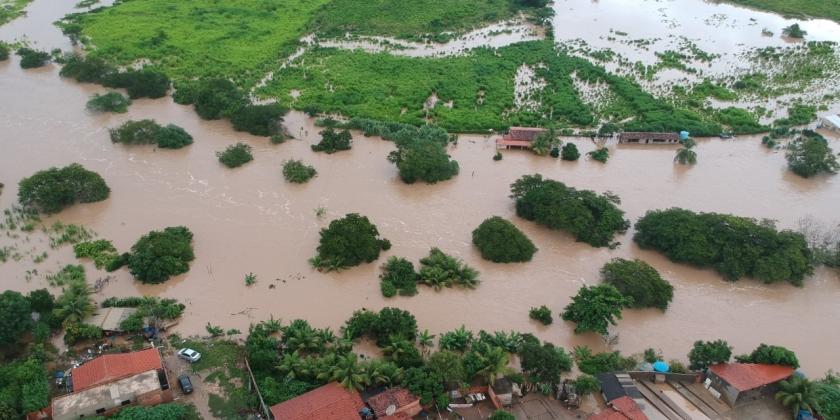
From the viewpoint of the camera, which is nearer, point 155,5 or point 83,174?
point 83,174

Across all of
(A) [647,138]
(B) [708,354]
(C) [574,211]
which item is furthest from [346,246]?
(A) [647,138]

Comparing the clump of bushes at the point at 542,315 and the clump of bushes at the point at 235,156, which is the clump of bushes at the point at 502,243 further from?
the clump of bushes at the point at 235,156

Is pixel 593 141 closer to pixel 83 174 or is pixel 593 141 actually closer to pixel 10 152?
pixel 83 174

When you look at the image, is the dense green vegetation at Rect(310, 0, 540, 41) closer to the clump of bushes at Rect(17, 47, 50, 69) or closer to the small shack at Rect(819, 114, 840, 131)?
the clump of bushes at Rect(17, 47, 50, 69)

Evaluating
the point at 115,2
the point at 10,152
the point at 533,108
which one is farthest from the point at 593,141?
the point at 115,2

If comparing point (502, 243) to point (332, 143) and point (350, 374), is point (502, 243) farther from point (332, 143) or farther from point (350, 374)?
point (332, 143)

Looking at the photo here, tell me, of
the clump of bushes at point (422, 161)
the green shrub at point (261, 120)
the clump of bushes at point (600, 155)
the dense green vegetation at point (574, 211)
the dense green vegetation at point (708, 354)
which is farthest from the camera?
the green shrub at point (261, 120)

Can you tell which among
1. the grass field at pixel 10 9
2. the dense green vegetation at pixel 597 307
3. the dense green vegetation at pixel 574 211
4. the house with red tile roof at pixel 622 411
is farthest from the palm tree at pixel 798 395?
the grass field at pixel 10 9

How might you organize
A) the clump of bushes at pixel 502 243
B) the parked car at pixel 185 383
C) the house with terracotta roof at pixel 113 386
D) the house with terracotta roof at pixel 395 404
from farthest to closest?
the clump of bushes at pixel 502 243 → the parked car at pixel 185 383 → the house with terracotta roof at pixel 395 404 → the house with terracotta roof at pixel 113 386
